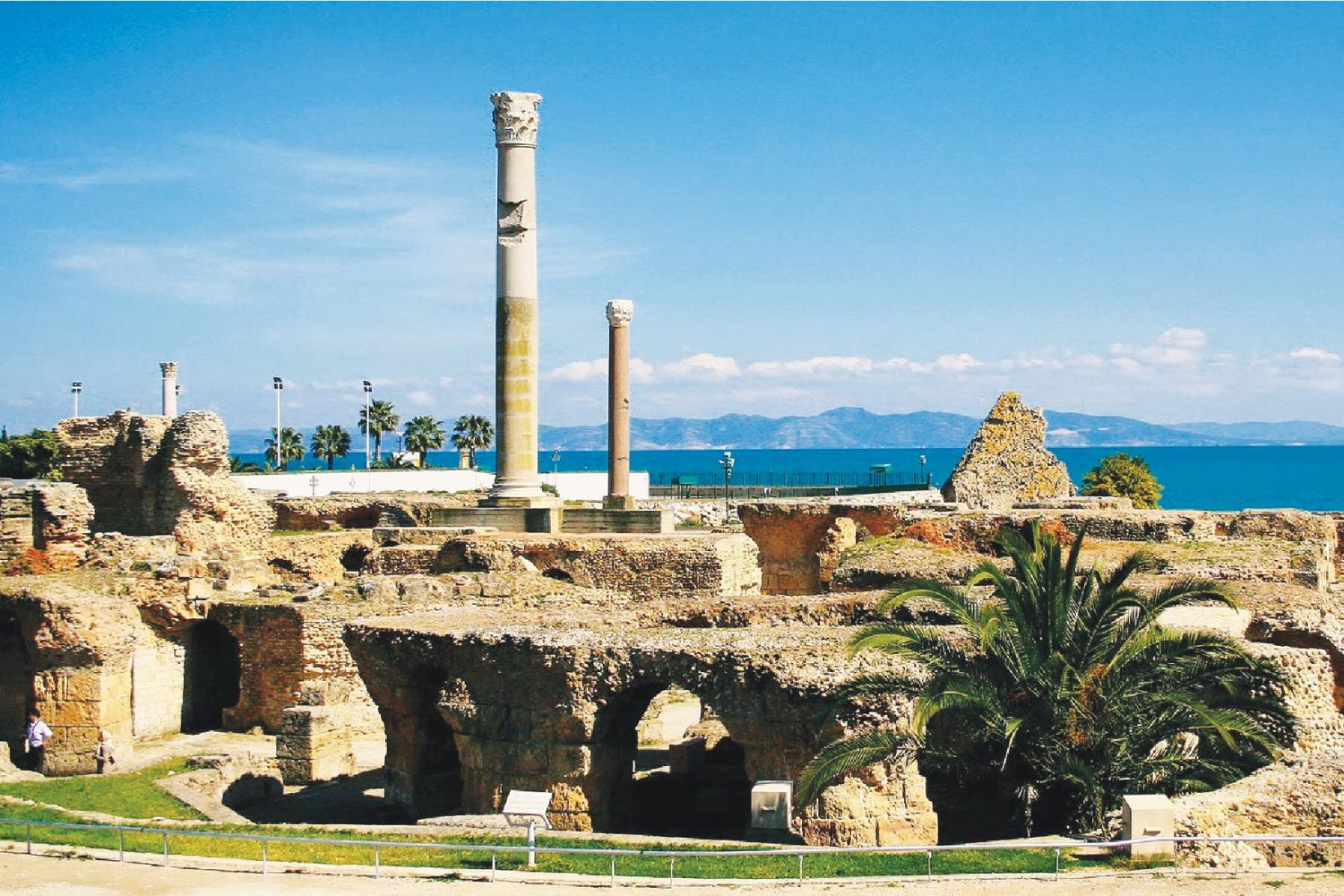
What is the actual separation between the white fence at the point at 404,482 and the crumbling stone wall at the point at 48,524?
87.4ft

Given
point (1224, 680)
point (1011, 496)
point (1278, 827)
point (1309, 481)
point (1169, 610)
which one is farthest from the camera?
point (1309, 481)

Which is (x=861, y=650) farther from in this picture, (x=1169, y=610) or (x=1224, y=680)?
(x=1169, y=610)

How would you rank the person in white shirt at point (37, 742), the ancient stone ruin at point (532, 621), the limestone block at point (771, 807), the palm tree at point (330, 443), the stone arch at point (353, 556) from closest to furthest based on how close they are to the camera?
the limestone block at point (771, 807) → the ancient stone ruin at point (532, 621) → the person in white shirt at point (37, 742) → the stone arch at point (353, 556) → the palm tree at point (330, 443)

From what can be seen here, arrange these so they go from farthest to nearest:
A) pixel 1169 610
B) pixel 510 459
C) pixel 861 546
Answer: pixel 510 459
pixel 861 546
pixel 1169 610

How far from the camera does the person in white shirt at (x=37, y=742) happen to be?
23.1 meters

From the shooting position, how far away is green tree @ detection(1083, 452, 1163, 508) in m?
53.7

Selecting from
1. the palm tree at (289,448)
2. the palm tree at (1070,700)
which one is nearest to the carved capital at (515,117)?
the palm tree at (1070,700)

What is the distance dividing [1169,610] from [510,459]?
17816 millimetres

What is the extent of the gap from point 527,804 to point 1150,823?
637 centimetres

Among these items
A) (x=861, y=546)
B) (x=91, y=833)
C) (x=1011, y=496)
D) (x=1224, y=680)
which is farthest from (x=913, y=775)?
(x=1011, y=496)

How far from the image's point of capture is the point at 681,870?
44.3 ft

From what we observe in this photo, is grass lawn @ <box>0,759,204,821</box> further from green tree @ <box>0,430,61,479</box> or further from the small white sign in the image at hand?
green tree @ <box>0,430,61,479</box>

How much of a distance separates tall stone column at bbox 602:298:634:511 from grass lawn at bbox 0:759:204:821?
17.5 m

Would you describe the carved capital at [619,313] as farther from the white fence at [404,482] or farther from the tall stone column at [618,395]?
the white fence at [404,482]
